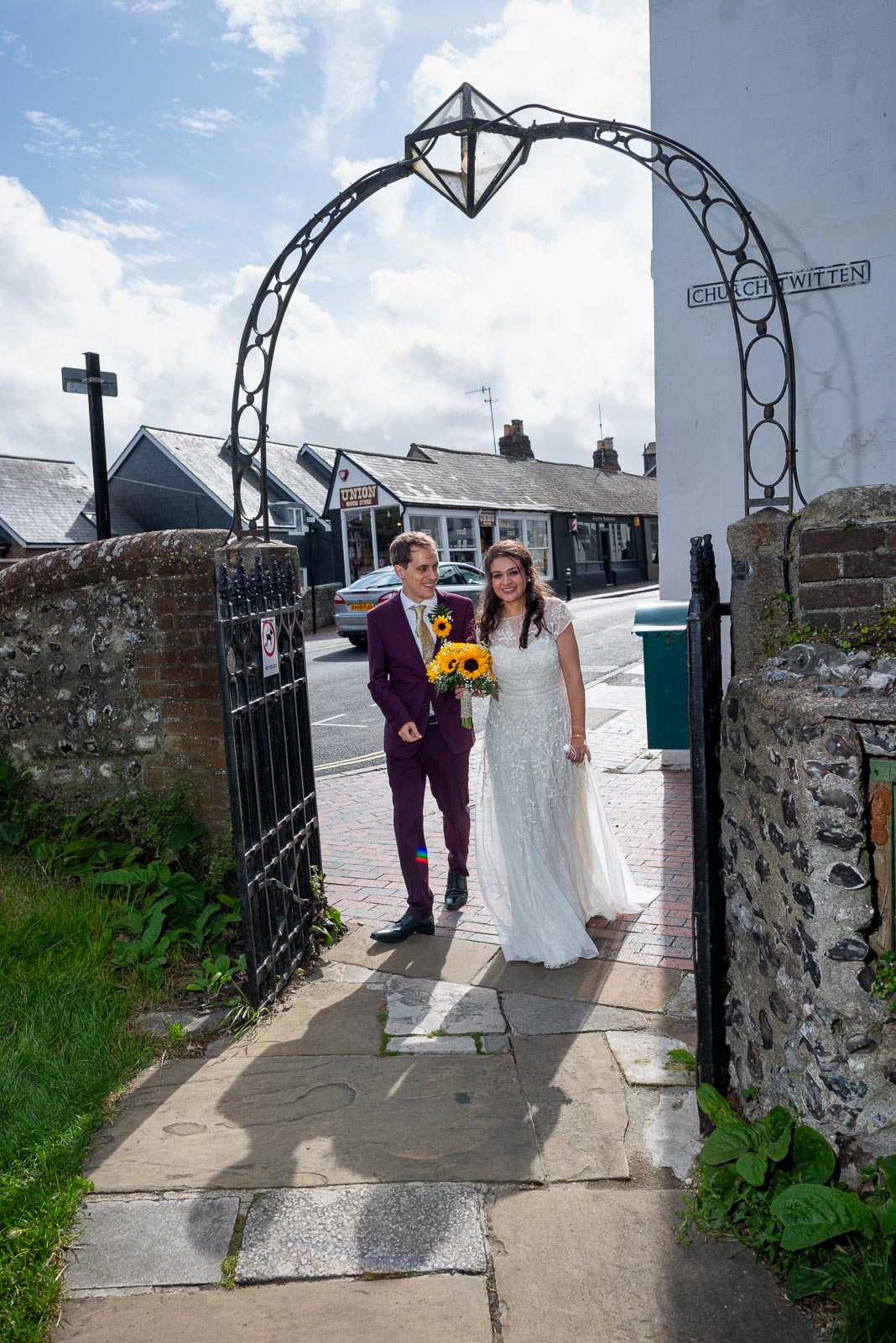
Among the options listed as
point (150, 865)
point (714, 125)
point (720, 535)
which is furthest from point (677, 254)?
point (150, 865)

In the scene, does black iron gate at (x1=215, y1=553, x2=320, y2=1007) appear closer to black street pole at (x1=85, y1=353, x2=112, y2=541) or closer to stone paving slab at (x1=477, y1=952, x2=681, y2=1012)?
stone paving slab at (x1=477, y1=952, x2=681, y2=1012)

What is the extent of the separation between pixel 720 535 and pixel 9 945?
19.0ft

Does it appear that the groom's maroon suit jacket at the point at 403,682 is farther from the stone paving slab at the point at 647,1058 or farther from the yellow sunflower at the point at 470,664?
the stone paving slab at the point at 647,1058

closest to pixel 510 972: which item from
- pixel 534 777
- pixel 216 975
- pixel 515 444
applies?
pixel 534 777

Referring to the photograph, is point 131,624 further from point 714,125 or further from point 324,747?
point 714,125

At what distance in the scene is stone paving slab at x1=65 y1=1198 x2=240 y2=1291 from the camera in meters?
2.40

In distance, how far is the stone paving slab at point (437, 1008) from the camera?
12.1ft

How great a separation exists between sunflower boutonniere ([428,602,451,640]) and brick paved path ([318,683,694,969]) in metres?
1.49

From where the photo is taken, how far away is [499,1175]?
2742 mm

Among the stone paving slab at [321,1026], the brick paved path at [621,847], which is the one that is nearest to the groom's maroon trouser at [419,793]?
the brick paved path at [621,847]

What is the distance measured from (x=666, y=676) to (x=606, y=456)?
41792 mm

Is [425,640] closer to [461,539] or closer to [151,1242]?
[151,1242]

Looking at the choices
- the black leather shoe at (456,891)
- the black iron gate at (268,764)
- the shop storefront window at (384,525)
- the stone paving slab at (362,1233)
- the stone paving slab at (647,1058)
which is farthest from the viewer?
the shop storefront window at (384,525)

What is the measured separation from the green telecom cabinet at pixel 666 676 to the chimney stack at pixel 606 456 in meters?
40.9
